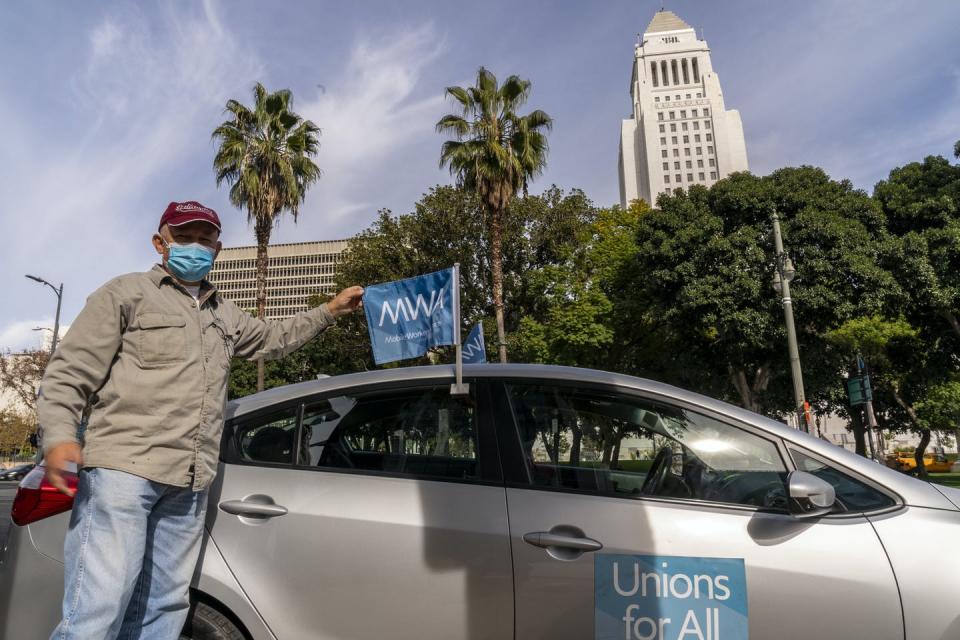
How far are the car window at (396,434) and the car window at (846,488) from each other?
1.20m

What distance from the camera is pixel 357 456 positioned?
236 cm

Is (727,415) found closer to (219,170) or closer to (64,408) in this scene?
(64,408)

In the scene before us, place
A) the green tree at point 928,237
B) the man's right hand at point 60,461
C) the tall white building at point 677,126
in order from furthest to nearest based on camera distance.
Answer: the tall white building at point 677,126 → the green tree at point 928,237 → the man's right hand at point 60,461

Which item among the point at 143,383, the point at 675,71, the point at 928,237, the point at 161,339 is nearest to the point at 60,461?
the point at 143,383

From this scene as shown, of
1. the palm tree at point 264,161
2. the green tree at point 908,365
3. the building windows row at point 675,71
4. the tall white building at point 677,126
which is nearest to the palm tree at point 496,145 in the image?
the palm tree at point 264,161

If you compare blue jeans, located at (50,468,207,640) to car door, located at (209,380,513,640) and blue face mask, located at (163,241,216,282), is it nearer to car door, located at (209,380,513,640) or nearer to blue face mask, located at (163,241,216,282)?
car door, located at (209,380,513,640)

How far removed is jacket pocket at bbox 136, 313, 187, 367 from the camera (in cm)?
205

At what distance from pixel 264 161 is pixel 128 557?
17410 mm

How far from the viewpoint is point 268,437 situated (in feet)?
7.81

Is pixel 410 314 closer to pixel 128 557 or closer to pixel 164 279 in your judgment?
pixel 164 279

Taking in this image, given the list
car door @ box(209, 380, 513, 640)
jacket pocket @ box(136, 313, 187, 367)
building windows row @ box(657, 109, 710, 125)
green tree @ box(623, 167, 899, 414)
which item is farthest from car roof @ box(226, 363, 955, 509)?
building windows row @ box(657, 109, 710, 125)

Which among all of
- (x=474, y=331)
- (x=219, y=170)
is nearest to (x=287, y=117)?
(x=219, y=170)

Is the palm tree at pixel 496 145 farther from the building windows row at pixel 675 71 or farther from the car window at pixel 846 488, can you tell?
the building windows row at pixel 675 71

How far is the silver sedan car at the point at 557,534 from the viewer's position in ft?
6.56
